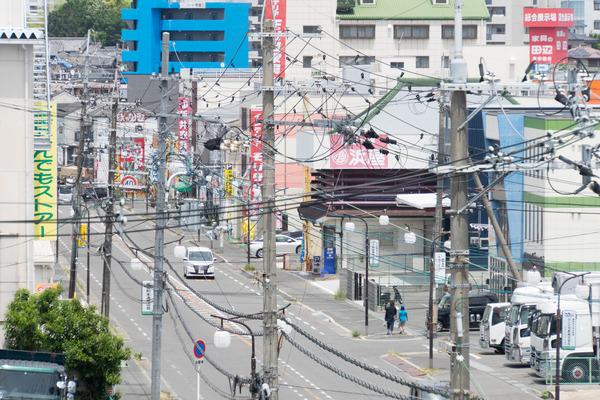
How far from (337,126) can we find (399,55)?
7132 cm

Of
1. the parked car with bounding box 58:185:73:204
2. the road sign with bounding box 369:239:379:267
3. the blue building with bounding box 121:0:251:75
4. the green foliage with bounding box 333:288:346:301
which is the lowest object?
the green foliage with bounding box 333:288:346:301

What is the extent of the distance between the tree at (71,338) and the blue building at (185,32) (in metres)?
98.5

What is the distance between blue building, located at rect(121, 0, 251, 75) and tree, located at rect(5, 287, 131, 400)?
98.5m

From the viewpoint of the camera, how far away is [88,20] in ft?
536

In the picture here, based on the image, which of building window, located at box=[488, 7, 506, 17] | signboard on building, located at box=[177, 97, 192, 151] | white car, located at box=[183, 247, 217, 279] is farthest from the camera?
building window, located at box=[488, 7, 506, 17]

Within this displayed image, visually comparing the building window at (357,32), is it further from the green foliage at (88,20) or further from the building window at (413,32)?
the green foliage at (88,20)

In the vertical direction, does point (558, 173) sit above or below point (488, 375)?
above

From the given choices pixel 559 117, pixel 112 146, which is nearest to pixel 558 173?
pixel 559 117

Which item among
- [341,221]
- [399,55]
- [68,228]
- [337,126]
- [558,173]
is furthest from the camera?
[399,55]

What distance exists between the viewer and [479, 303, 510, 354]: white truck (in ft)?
131

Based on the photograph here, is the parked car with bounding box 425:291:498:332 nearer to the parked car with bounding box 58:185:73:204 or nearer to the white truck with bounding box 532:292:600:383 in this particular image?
the white truck with bounding box 532:292:600:383

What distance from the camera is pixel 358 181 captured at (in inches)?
2240

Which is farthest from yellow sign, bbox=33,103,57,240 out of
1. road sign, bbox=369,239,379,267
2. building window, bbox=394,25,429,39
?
building window, bbox=394,25,429,39

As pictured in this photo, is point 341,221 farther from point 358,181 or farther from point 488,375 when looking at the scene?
point 488,375
